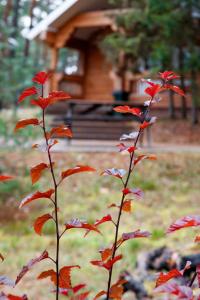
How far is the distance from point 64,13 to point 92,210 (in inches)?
365

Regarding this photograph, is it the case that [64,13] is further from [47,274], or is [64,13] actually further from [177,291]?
[177,291]

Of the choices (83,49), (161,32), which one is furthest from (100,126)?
(83,49)

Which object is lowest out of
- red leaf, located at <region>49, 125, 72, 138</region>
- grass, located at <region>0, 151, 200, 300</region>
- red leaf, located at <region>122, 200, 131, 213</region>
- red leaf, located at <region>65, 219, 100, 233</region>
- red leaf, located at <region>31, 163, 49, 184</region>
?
grass, located at <region>0, 151, 200, 300</region>

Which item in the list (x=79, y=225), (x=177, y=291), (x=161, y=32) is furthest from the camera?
(x=161, y=32)

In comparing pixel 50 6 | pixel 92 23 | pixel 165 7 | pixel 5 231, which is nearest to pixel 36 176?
pixel 5 231

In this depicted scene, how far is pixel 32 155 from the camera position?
10.4 meters

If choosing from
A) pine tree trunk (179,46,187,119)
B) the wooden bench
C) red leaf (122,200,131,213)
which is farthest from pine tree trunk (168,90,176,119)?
red leaf (122,200,131,213)

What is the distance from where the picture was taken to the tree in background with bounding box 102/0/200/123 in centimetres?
1135

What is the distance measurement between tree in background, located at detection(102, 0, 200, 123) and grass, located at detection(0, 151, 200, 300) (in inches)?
124

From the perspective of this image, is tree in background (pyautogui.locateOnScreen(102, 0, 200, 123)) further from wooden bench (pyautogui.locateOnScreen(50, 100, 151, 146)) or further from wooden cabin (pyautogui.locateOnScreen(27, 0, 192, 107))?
wooden bench (pyautogui.locateOnScreen(50, 100, 151, 146))

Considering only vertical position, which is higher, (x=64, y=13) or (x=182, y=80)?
(x=64, y=13)

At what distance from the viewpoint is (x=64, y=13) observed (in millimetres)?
14812

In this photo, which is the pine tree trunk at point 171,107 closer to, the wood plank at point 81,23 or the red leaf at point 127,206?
the wood plank at point 81,23

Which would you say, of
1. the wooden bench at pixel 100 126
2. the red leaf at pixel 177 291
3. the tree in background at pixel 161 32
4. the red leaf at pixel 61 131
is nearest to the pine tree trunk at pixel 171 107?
the tree in background at pixel 161 32
